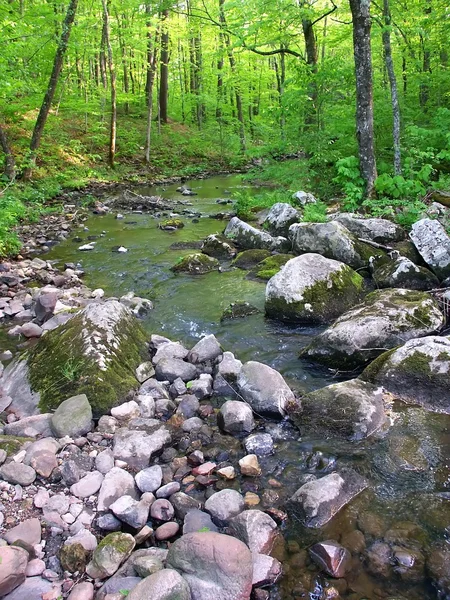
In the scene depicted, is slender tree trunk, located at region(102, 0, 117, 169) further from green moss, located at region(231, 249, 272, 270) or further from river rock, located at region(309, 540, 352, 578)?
river rock, located at region(309, 540, 352, 578)

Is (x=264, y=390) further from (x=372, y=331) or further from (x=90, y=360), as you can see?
(x=90, y=360)

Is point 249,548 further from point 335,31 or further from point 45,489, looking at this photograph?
point 335,31

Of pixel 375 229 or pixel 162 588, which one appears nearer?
pixel 162 588

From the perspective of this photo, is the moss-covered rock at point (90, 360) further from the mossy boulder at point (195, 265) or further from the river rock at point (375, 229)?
the river rock at point (375, 229)

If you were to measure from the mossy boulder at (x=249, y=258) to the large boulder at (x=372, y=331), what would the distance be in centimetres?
379

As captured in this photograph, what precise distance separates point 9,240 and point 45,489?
750cm

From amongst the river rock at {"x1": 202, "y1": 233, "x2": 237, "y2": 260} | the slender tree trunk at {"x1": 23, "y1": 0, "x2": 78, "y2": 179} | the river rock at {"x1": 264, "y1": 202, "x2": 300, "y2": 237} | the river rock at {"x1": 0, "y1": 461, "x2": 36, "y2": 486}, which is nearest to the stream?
the river rock at {"x1": 0, "y1": 461, "x2": 36, "y2": 486}

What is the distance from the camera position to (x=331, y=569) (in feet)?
8.95

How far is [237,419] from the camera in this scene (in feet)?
13.5

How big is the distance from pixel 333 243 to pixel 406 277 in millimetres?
1682

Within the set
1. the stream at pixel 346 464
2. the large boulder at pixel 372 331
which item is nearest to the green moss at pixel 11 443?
the stream at pixel 346 464

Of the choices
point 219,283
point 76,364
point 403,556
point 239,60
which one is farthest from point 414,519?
point 239,60

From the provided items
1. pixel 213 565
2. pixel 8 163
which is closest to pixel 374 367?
pixel 213 565

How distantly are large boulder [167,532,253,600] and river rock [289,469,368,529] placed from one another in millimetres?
602
